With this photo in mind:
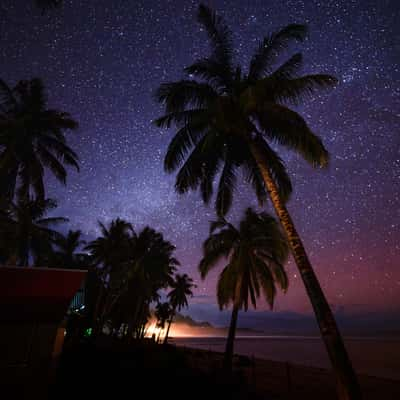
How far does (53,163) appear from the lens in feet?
64.0

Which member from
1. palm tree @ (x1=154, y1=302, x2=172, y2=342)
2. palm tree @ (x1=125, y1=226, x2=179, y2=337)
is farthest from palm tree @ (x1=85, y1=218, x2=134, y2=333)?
palm tree @ (x1=154, y1=302, x2=172, y2=342)

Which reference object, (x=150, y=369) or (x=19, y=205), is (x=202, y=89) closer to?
(x=150, y=369)

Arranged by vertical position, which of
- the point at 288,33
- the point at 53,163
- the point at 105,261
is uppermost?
the point at 288,33

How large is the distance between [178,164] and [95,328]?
2746 cm

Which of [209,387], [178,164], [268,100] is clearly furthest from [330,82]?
[209,387]

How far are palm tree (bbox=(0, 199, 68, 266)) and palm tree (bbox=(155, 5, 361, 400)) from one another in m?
17.5

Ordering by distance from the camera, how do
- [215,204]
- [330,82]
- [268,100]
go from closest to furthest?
[330,82] < [268,100] < [215,204]

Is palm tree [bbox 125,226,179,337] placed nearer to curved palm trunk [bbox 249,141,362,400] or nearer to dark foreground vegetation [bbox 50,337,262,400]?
dark foreground vegetation [bbox 50,337,262,400]

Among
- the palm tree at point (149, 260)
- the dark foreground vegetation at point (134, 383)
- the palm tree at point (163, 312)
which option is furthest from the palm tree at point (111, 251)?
the palm tree at point (163, 312)

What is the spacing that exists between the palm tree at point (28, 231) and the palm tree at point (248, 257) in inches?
599

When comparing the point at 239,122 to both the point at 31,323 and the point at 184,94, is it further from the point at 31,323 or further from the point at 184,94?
the point at 31,323

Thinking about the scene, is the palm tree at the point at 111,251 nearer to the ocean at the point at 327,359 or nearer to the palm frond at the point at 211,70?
the ocean at the point at 327,359

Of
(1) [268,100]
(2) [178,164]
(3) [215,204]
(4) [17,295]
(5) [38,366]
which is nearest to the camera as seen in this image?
(4) [17,295]

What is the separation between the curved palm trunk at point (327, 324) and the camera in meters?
5.81
